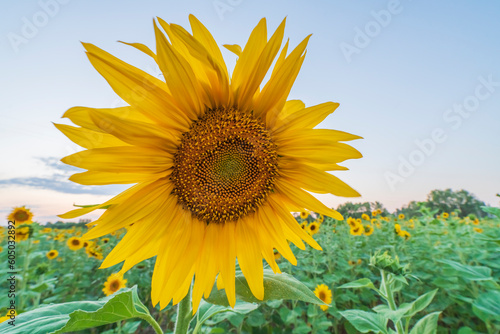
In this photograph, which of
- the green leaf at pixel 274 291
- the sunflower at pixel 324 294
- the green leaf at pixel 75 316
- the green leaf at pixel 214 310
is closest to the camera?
the green leaf at pixel 75 316

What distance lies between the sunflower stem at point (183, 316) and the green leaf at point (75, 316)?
137mm

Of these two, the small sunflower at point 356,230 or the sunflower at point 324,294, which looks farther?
the small sunflower at point 356,230

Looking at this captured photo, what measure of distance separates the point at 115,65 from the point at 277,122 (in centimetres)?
66

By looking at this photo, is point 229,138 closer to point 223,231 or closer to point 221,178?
point 221,178

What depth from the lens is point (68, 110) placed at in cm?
90

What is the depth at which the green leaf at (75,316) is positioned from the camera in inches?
34.8

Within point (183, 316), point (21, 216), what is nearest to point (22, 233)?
point (21, 216)

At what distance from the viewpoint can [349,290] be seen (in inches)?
169

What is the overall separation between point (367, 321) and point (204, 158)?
72.5 inches

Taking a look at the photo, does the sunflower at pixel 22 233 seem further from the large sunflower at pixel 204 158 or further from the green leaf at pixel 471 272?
the green leaf at pixel 471 272

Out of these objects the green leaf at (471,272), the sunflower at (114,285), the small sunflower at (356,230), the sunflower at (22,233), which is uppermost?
the green leaf at (471,272)

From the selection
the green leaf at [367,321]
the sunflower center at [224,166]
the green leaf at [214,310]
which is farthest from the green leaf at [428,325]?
the sunflower center at [224,166]

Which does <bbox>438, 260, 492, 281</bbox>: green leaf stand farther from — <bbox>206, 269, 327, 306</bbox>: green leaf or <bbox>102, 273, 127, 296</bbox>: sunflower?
<bbox>102, 273, 127, 296</bbox>: sunflower

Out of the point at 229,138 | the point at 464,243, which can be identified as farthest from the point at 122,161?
the point at 464,243
